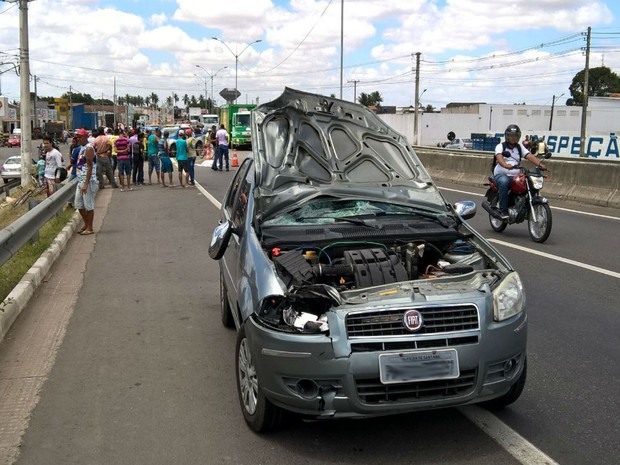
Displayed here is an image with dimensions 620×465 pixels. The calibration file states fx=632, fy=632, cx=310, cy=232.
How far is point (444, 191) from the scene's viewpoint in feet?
58.2

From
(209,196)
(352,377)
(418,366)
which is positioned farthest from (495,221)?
(209,196)

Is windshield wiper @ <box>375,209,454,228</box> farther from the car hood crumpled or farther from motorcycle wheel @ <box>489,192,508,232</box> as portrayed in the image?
motorcycle wheel @ <box>489,192,508,232</box>

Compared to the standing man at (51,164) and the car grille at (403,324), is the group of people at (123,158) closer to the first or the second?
the standing man at (51,164)

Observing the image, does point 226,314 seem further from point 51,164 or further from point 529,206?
point 51,164

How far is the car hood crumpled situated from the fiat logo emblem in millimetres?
1647

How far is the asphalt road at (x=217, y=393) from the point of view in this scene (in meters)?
3.52

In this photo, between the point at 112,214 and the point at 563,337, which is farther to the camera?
the point at 112,214

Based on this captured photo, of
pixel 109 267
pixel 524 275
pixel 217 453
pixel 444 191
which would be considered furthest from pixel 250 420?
pixel 444 191

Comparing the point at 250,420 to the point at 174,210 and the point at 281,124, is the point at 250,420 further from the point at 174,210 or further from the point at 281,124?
the point at 174,210

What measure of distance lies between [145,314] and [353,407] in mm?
3613

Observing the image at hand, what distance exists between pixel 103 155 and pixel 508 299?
16.2 metres

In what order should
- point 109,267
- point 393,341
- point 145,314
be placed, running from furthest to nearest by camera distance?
point 109,267 < point 145,314 < point 393,341

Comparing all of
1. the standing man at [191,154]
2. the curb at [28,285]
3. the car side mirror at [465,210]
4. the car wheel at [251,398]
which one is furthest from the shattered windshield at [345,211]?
the standing man at [191,154]

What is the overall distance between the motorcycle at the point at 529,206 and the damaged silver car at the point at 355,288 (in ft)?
16.1
